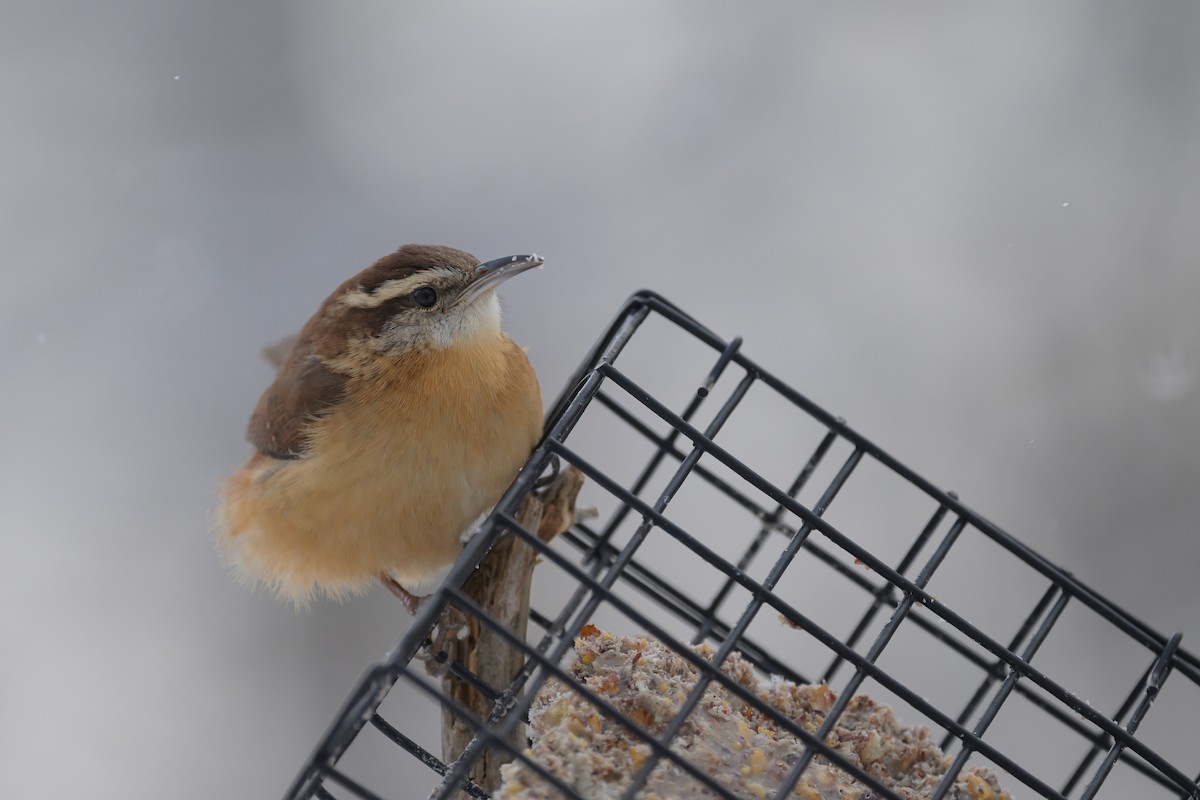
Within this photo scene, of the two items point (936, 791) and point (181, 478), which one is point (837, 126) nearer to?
point (181, 478)

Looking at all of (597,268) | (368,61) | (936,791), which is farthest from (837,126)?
(936,791)

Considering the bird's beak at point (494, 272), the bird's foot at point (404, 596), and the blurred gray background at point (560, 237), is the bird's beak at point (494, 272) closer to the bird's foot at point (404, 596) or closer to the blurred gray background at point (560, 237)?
the bird's foot at point (404, 596)

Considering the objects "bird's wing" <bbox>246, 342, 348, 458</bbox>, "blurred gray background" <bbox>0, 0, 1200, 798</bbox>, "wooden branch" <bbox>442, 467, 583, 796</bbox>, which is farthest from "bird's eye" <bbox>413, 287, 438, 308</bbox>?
"blurred gray background" <bbox>0, 0, 1200, 798</bbox>

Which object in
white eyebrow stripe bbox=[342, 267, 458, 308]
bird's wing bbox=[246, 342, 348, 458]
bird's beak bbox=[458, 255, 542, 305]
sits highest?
bird's beak bbox=[458, 255, 542, 305]

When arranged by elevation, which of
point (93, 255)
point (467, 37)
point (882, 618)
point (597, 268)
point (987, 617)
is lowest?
point (93, 255)

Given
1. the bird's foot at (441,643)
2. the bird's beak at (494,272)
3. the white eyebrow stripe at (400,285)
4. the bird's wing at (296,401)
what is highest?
the bird's beak at (494,272)

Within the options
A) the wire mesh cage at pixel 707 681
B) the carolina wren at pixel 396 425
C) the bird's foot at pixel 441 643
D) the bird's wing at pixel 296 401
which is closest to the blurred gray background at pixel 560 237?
the wire mesh cage at pixel 707 681

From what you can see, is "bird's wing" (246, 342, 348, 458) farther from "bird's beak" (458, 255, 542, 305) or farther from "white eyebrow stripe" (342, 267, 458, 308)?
"bird's beak" (458, 255, 542, 305)

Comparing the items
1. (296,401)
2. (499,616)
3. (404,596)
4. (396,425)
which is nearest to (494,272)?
(396,425)
